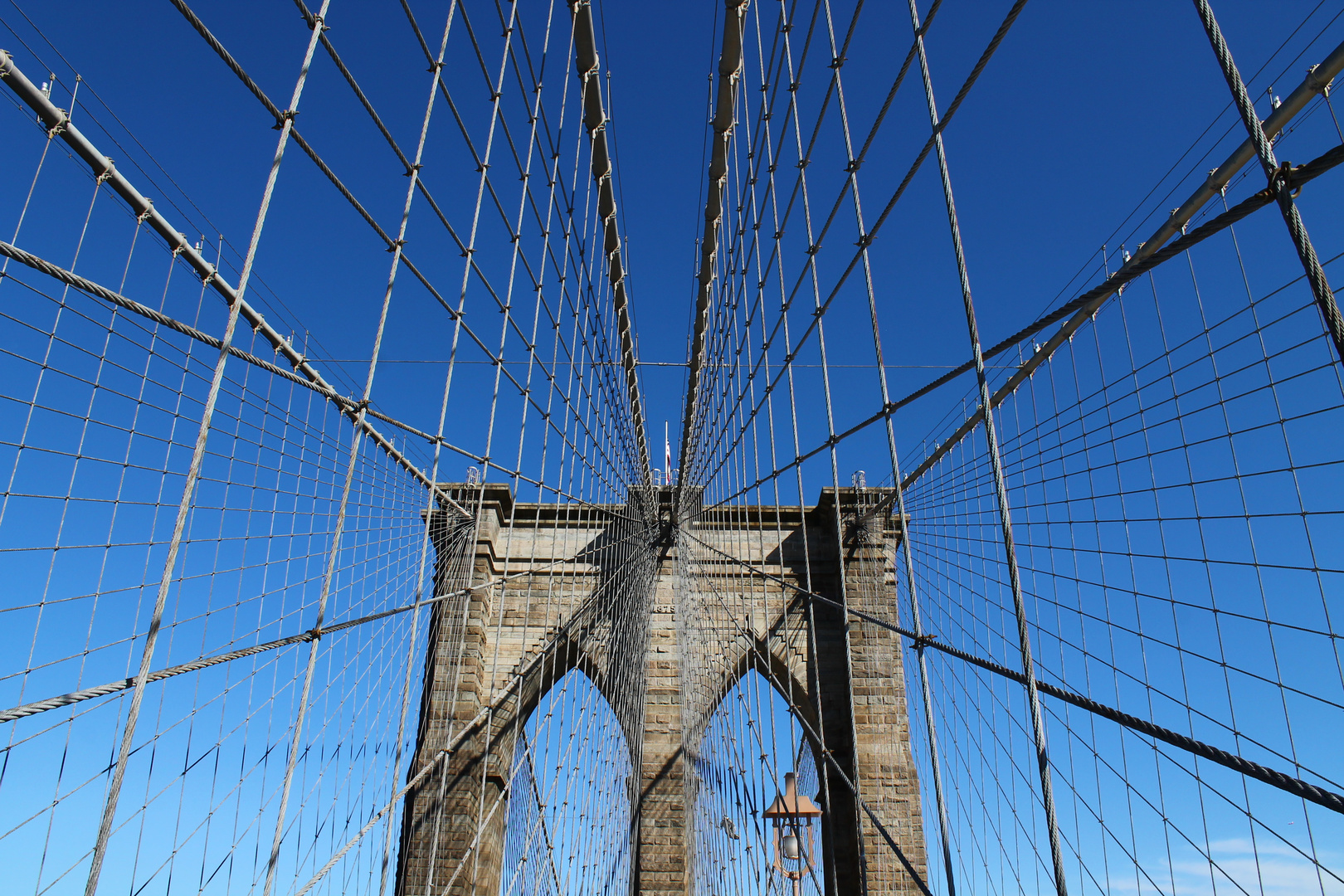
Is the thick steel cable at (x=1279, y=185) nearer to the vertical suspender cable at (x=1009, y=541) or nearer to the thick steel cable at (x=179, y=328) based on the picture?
the vertical suspender cable at (x=1009, y=541)

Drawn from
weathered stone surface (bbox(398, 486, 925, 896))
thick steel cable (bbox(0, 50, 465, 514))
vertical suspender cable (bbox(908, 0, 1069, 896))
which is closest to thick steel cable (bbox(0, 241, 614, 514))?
thick steel cable (bbox(0, 50, 465, 514))

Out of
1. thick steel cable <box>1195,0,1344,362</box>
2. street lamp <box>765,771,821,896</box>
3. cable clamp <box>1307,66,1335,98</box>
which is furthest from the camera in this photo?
street lamp <box>765,771,821,896</box>

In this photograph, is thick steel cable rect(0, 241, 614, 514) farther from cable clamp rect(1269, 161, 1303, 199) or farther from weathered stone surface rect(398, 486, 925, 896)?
weathered stone surface rect(398, 486, 925, 896)

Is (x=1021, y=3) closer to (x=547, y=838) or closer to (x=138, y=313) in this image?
(x=138, y=313)

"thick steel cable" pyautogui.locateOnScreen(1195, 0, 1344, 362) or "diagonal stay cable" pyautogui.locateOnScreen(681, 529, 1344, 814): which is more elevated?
"thick steel cable" pyautogui.locateOnScreen(1195, 0, 1344, 362)

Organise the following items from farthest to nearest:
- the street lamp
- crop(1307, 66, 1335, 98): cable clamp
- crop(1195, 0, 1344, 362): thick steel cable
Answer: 1. the street lamp
2. crop(1307, 66, 1335, 98): cable clamp
3. crop(1195, 0, 1344, 362): thick steel cable

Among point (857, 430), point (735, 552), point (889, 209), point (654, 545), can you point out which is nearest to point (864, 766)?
point (735, 552)

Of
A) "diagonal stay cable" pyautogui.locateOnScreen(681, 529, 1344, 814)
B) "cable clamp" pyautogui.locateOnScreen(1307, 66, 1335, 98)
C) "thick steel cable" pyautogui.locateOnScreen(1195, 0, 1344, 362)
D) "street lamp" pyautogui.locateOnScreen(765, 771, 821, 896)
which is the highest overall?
"cable clamp" pyautogui.locateOnScreen(1307, 66, 1335, 98)

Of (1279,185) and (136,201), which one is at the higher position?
(136,201)

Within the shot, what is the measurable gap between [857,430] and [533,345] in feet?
7.05

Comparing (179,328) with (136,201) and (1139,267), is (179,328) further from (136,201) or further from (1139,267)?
(1139,267)

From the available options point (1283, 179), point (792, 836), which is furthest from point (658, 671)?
point (1283, 179)

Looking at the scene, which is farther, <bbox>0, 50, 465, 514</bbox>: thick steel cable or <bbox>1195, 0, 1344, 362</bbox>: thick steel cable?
<bbox>0, 50, 465, 514</bbox>: thick steel cable

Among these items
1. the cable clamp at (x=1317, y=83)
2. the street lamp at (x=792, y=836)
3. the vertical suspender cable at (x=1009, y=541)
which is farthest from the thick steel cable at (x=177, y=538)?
the street lamp at (x=792, y=836)
